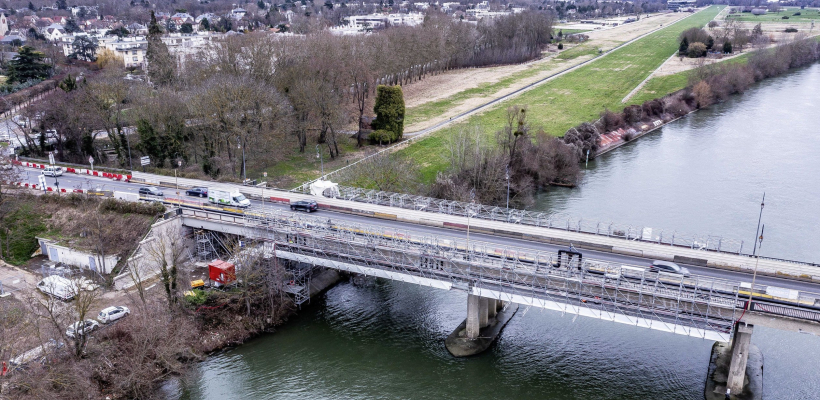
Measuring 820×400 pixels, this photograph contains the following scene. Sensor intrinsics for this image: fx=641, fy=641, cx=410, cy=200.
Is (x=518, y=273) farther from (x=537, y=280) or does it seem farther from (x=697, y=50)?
(x=697, y=50)

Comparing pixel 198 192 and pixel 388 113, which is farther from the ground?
pixel 388 113

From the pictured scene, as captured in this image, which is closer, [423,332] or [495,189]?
[423,332]

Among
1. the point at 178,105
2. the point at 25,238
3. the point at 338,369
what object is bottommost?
the point at 338,369

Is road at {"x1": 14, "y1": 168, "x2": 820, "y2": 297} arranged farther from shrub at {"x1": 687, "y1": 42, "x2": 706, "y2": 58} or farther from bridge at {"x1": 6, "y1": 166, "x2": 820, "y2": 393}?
shrub at {"x1": 687, "y1": 42, "x2": 706, "y2": 58}

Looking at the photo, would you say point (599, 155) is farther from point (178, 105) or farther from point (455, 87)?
point (178, 105)

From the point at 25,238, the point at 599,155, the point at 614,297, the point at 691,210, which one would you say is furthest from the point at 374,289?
the point at 599,155

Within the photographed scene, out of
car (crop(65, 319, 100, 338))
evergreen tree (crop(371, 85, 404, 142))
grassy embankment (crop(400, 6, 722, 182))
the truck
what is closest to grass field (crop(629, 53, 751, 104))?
grassy embankment (crop(400, 6, 722, 182))

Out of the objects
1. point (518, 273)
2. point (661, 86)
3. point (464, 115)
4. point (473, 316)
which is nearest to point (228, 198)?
point (473, 316)
